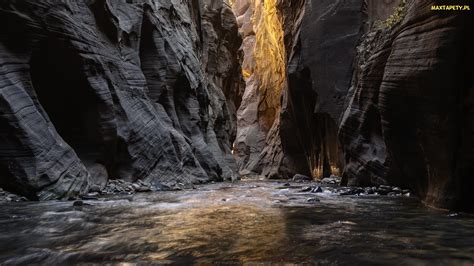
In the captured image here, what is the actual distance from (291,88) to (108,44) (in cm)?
1649

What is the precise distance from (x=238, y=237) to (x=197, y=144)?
19.0 metres

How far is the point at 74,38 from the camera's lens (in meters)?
12.0

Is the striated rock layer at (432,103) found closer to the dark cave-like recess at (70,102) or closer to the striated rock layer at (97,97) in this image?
the striated rock layer at (97,97)

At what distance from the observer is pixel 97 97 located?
43.7 feet

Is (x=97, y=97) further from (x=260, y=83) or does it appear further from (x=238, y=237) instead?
→ (x=260, y=83)

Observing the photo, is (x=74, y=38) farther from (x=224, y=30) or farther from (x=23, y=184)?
(x=224, y=30)

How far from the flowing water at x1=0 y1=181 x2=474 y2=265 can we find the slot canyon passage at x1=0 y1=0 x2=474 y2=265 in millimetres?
29

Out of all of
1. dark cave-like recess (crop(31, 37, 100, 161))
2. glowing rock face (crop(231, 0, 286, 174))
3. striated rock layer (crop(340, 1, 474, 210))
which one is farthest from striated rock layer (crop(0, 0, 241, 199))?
glowing rock face (crop(231, 0, 286, 174))

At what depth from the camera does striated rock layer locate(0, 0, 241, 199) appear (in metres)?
9.55

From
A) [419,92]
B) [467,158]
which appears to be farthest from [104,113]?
[467,158]

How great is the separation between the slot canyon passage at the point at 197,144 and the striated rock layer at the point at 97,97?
0.05m

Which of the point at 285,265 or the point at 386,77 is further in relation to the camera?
the point at 386,77

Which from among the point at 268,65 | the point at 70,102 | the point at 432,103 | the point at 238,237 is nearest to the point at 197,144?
the point at 70,102

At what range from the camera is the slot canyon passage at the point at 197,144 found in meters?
4.07
